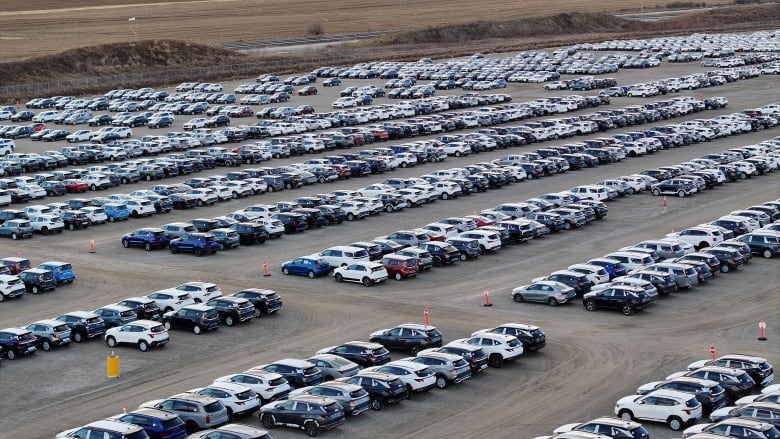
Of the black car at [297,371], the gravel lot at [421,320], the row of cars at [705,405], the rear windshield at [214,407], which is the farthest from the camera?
the black car at [297,371]

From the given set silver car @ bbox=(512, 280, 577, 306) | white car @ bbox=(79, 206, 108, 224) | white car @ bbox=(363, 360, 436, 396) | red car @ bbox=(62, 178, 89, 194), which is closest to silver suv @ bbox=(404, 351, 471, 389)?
white car @ bbox=(363, 360, 436, 396)

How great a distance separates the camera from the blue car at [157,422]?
37.5 metres

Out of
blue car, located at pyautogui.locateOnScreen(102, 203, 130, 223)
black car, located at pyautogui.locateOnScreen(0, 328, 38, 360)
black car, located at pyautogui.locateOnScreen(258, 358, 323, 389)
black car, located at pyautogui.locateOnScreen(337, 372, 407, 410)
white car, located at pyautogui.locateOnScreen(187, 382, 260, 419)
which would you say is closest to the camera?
white car, located at pyautogui.locateOnScreen(187, 382, 260, 419)

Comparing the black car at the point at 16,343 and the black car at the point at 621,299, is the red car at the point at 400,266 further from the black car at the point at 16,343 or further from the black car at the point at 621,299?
the black car at the point at 16,343

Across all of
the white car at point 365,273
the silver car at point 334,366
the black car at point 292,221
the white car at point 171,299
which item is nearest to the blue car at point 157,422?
the silver car at point 334,366

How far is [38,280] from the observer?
58.3 meters

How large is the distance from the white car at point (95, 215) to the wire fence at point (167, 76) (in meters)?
73.3

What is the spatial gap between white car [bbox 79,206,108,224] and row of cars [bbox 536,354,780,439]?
133ft

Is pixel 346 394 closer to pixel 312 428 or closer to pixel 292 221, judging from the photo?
pixel 312 428

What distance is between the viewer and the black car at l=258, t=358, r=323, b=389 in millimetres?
42344

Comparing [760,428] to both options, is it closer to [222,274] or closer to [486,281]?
[486,281]

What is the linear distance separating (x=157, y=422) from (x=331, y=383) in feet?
18.7

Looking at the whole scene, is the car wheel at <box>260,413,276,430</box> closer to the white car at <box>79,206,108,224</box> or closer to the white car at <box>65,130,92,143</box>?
the white car at <box>79,206,108,224</box>

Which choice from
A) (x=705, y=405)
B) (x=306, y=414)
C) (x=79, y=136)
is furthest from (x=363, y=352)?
(x=79, y=136)
